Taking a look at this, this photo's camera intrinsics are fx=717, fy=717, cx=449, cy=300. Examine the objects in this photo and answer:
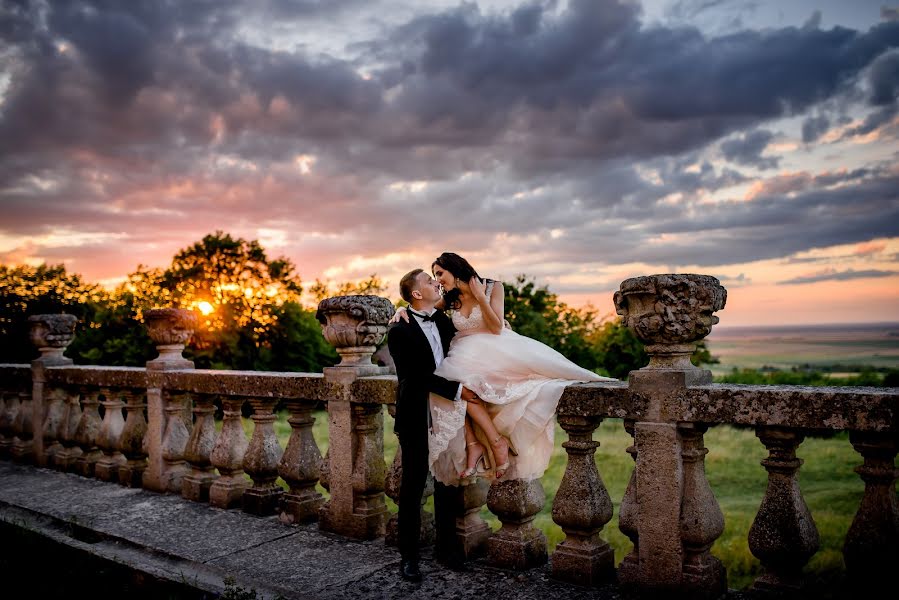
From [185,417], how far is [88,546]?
5.75 ft

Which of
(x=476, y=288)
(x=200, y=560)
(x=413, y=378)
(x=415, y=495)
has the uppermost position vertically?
(x=476, y=288)

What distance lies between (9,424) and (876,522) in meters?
9.08

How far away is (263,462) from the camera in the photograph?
5707 millimetres

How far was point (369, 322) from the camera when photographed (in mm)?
5035

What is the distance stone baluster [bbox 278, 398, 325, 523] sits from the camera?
5473 mm

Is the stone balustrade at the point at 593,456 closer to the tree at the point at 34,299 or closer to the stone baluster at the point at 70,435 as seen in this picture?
the stone baluster at the point at 70,435

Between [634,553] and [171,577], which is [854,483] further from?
[171,577]

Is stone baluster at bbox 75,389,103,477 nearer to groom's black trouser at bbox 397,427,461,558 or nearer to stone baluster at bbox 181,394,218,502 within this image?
stone baluster at bbox 181,394,218,502

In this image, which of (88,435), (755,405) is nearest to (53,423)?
(88,435)

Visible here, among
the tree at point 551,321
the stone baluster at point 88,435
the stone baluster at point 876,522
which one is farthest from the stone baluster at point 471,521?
the tree at point 551,321

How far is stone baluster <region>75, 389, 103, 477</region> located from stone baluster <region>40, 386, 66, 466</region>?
19.4 inches

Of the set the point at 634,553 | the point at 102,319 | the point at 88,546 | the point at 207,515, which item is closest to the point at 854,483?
the point at 634,553

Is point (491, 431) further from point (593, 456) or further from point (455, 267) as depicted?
point (455, 267)

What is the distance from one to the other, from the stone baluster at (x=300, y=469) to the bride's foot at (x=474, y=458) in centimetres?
172
